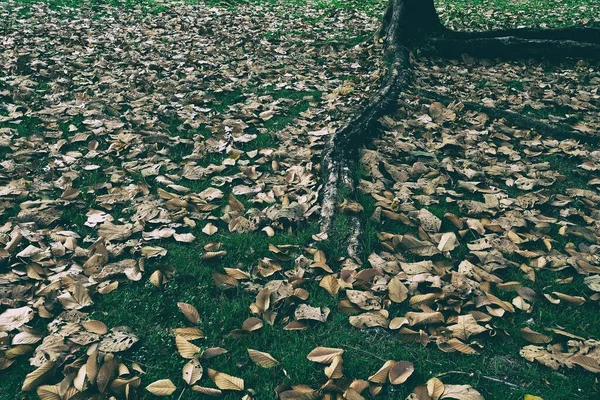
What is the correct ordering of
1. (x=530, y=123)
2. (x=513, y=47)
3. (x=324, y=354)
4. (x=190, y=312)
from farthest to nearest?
(x=513, y=47)
(x=530, y=123)
(x=190, y=312)
(x=324, y=354)

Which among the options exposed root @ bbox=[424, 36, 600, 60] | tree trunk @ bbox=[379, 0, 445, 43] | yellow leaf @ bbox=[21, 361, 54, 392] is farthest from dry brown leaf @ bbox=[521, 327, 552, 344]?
tree trunk @ bbox=[379, 0, 445, 43]

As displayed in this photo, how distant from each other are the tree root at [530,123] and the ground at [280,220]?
86mm

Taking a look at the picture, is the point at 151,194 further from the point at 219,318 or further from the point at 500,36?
the point at 500,36

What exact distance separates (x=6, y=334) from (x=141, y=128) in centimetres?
236

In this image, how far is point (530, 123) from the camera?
14.0ft

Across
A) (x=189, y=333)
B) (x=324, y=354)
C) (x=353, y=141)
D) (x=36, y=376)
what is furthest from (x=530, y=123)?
(x=36, y=376)

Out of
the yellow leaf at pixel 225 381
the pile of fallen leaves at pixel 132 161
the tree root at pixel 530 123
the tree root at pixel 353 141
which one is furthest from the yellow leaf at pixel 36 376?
the tree root at pixel 530 123

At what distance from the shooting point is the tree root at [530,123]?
4082 mm

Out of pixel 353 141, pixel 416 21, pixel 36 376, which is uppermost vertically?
pixel 416 21

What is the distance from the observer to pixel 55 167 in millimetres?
3504

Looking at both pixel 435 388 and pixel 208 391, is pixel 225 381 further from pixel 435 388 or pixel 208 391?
pixel 435 388

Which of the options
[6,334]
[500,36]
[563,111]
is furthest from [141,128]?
[500,36]

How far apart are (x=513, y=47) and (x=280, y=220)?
455cm

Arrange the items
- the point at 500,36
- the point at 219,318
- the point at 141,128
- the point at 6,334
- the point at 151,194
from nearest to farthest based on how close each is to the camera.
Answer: the point at 6,334
the point at 219,318
the point at 151,194
the point at 141,128
the point at 500,36
